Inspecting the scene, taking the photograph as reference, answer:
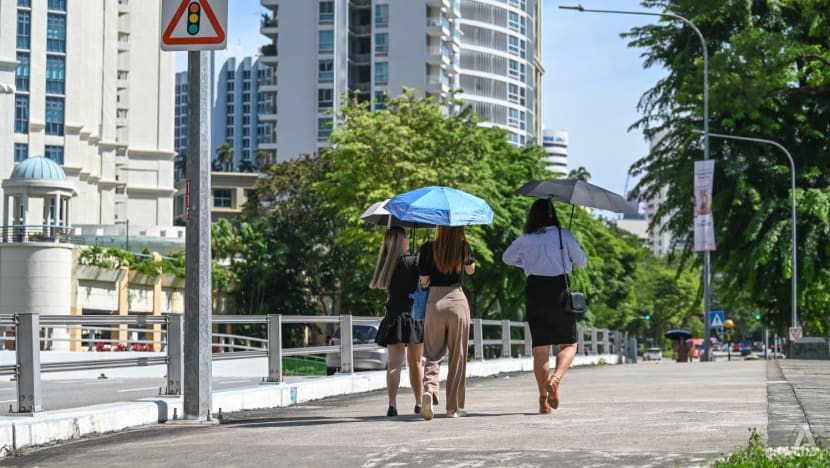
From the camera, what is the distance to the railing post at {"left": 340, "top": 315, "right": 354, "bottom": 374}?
16844 mm

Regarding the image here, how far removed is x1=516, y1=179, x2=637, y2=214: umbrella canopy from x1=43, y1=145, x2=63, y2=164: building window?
8613cm

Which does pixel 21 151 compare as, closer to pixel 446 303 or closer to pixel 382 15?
pixel 382 15

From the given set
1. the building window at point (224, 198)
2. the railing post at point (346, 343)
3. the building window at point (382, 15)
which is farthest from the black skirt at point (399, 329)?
the building window at point (224, 198)

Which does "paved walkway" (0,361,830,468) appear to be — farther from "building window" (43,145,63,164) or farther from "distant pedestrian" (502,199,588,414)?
"building window" (43,145,63,164)

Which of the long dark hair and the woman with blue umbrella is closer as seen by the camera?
the woman with blue umbrella

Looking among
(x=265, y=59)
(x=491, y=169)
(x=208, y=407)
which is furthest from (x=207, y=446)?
(x=265, y=59)

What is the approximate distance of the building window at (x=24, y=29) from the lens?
92.4 m

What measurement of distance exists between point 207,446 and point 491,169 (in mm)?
43069

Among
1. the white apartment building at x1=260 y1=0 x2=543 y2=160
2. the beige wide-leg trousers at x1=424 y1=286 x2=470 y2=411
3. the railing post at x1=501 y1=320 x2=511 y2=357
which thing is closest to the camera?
the beige wide-leg trousers at x1=424 y1=286 x2=470 y2=411

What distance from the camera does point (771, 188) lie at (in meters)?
38.3

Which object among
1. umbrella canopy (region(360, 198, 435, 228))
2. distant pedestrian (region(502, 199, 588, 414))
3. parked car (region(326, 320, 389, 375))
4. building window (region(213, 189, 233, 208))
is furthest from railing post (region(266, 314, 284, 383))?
building window (region(213, 189, 233, 208))

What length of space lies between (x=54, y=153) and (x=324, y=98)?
2412cm

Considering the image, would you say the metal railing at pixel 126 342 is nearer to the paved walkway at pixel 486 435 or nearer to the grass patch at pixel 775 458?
the paved walkway at pixel 486 435

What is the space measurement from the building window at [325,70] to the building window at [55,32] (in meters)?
22.5
